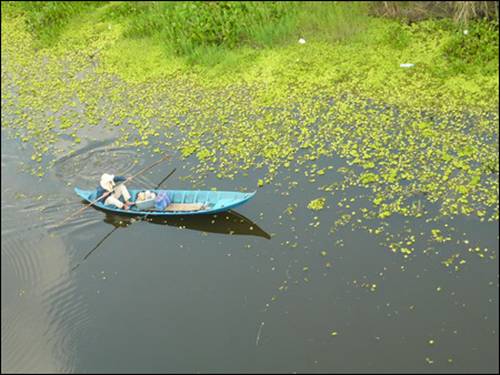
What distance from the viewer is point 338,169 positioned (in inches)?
427

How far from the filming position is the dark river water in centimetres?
782

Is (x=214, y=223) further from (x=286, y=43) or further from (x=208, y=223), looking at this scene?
(x=286, y=43)

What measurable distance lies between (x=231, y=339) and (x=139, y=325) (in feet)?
4.94

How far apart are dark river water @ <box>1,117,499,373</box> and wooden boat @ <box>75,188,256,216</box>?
0.28m

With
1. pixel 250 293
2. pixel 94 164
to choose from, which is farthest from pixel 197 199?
pixel 94 164

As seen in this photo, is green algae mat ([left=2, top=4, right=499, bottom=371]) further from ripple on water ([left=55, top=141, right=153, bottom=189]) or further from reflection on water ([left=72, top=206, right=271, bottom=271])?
reflection on water ([left=72, top=206, right=271, bottom=271])

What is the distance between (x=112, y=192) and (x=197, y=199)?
172cm

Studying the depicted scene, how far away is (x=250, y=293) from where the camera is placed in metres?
8.78

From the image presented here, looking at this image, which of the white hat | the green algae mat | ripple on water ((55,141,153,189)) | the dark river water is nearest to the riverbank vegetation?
the green algae mat

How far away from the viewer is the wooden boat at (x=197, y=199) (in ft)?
32.7

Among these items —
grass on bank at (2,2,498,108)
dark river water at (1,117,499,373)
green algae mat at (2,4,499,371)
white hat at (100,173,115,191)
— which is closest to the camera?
dark river water at (1,117,499,373)

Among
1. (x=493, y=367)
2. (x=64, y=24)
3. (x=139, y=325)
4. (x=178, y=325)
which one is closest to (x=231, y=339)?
(x=178, y=325)

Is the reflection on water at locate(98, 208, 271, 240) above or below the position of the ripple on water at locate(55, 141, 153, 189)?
below

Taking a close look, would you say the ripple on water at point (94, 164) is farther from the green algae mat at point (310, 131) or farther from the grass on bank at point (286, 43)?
the grass on bank at point (286, 43)
